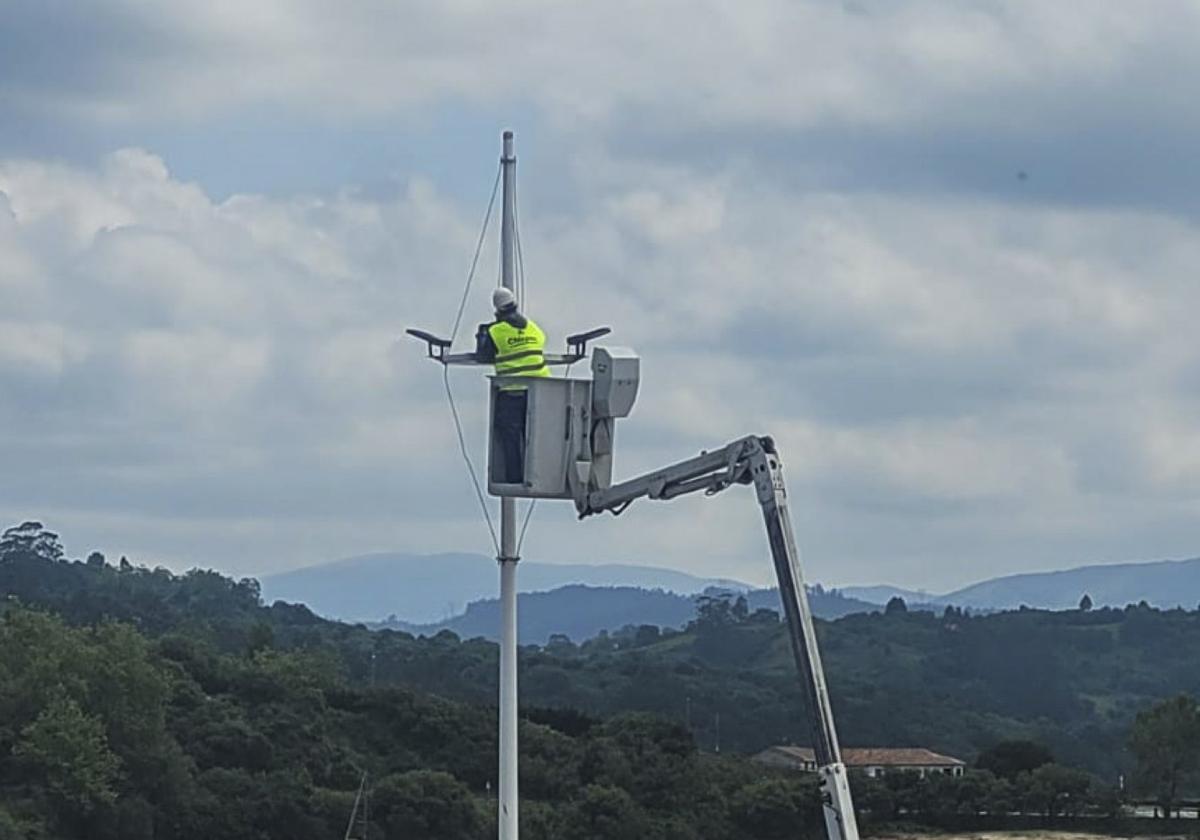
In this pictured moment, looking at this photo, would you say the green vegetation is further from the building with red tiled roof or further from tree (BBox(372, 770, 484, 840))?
the building with red tiled roof

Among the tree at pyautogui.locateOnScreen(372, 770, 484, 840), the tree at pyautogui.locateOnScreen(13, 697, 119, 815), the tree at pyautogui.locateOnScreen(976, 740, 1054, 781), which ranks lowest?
the tree at pyautogui.locateOnScreen(372, 770, 484, 840)

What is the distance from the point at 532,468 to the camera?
2480 centimetres

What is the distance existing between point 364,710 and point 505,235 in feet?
214

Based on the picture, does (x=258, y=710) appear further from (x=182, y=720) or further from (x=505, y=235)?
(x=505, y=235)

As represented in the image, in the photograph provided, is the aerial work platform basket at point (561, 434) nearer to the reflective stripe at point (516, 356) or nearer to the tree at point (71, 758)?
the reflective stripe at point (516, 356)

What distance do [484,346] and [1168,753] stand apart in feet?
243

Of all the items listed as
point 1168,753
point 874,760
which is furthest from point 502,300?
point 874,760

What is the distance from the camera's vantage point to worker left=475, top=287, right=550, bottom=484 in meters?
25.0

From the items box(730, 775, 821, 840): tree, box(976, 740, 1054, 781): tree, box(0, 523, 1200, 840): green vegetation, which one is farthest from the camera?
box(976, 740, 1054, 781): tree

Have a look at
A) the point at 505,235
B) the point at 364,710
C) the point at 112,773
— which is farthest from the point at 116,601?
the point at 505,235

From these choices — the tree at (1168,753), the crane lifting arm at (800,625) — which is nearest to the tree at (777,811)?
the tree at (1168,753)

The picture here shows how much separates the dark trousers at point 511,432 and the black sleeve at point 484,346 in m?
0.47

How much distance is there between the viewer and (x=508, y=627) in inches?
1039

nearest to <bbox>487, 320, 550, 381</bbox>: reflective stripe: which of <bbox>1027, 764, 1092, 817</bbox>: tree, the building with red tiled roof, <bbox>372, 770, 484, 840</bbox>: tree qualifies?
<bbox>372, 770, 484, 840</bbox>: tree
